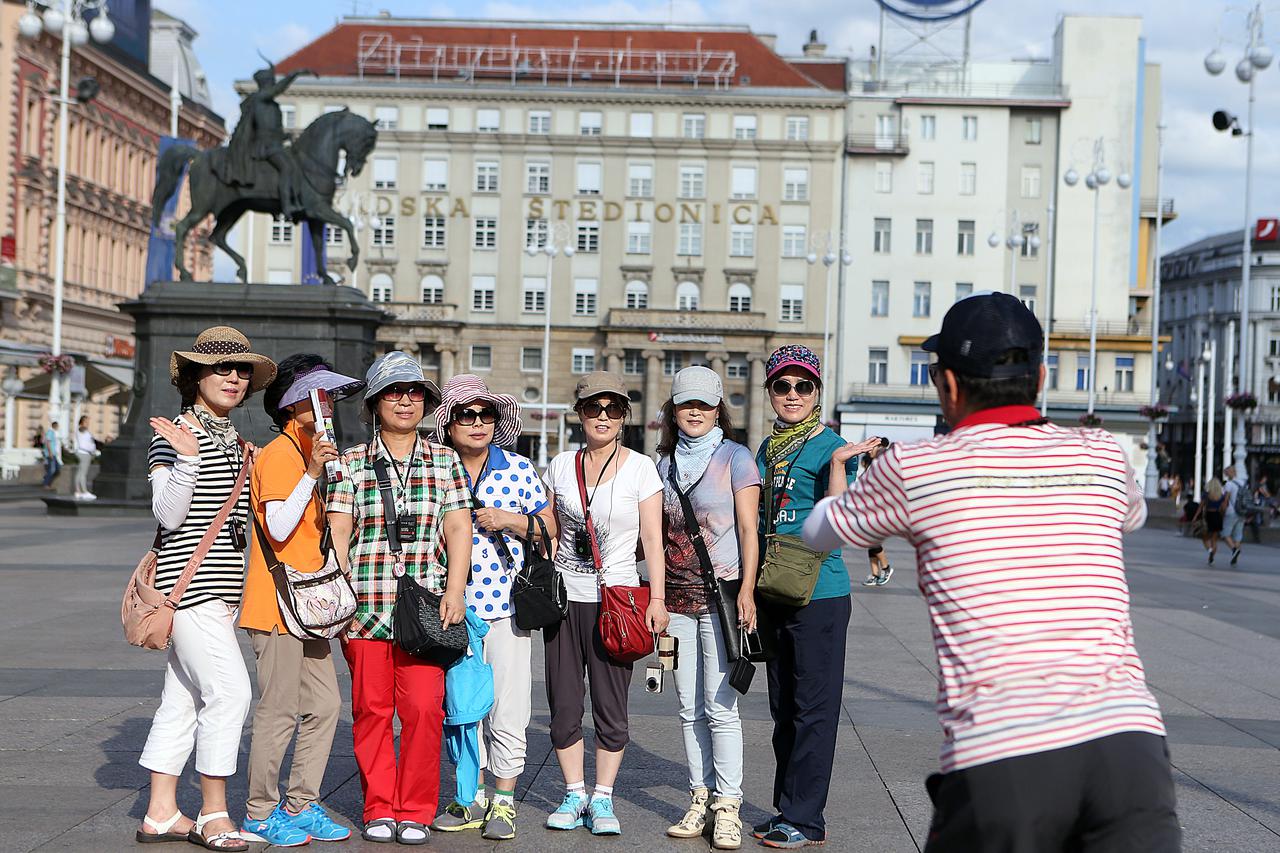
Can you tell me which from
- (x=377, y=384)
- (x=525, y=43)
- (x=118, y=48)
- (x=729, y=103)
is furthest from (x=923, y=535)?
(x=525, y=43)

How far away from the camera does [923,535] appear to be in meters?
3.50

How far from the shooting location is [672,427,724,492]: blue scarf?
21.8 feet

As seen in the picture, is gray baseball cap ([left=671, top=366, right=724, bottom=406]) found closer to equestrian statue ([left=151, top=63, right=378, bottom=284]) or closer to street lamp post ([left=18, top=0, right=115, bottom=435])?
equestrian statue ([left=151, top=63, right=378, bottom=284])

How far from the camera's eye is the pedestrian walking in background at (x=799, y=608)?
6.27m

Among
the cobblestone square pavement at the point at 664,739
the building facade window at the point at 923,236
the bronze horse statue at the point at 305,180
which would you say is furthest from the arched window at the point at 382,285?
the cobblestone square pavement at the point at 664,739

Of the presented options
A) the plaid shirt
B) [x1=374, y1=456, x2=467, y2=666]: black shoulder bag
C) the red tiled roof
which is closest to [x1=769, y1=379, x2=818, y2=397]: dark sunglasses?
the plaid shirt

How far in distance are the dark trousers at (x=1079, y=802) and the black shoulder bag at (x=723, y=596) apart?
315 centimetres

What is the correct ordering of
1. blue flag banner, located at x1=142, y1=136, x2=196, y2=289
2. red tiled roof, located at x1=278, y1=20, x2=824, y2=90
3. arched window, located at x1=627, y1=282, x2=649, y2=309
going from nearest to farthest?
blue flag banner, located at x1=142, y1=136, x2=196, y2=289, arched window, located at x1=627, y1=282, x2=649, y2=309, red tiled roof, located at x1=278, y1=20, x2=824, y2=90

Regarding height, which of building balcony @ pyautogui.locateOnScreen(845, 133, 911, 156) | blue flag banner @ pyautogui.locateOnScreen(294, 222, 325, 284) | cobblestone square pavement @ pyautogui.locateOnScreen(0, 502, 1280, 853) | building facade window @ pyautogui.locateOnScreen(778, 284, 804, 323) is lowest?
cobblestone square pavement @ pyautogui.locateOnScreen(0, 502, 1280, 853)

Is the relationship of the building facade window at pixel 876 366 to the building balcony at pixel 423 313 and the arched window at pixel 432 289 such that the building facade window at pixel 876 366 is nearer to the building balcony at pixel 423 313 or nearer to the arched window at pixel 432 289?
the building balcony at pixel 423 313

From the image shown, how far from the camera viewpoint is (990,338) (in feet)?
11.6

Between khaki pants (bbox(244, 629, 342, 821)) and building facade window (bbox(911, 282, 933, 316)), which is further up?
building facade window (bbox(911, 282, 933, 316))

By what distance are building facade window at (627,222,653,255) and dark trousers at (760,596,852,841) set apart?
74219 mm

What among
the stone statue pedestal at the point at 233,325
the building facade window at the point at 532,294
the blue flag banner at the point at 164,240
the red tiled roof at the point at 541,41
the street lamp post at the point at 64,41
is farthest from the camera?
the red tiled roof at the point at 541,41
